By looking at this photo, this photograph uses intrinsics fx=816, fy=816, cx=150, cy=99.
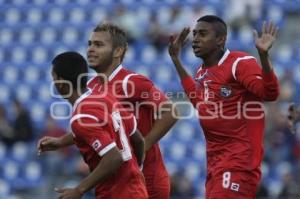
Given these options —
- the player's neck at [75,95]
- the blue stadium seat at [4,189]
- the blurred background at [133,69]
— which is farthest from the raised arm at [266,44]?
the blue stadium seat at [4,189]

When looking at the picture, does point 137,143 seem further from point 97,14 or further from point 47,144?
point 97,14

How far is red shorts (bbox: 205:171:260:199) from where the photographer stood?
264 inches

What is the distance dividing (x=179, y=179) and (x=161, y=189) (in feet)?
15.5

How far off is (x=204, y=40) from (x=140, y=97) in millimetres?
738

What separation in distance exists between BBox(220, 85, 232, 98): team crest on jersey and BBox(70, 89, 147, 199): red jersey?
1.17 m

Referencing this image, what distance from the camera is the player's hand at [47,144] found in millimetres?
6707

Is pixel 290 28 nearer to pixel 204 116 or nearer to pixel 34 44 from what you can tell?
pixel 34 44

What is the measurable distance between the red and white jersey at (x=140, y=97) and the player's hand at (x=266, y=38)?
1.14 meters

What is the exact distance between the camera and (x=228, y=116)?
6.84 metres

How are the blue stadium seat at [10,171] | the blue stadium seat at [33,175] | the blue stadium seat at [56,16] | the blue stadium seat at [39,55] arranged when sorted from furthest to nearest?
the blue stadium seat at [56,16]
the blue stadium seat at [39,55]
the blue stadium seat at [10,171]
the blue stadium seat at [33,175]

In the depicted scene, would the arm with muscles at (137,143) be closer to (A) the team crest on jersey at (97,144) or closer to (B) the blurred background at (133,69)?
(A) the team crest on jersey at (97,144)

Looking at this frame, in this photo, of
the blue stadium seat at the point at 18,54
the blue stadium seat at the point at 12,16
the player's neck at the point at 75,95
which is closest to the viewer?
the player's neck at the point at 75,95

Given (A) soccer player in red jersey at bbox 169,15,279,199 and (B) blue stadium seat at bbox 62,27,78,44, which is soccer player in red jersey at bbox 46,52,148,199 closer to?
(A) soccer player in red jersey at bbox 169,15,279,199

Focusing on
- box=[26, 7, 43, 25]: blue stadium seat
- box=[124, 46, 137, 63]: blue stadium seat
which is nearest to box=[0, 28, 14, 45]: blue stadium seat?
box=[26, 7, 43, 25]: blue stadium seat
